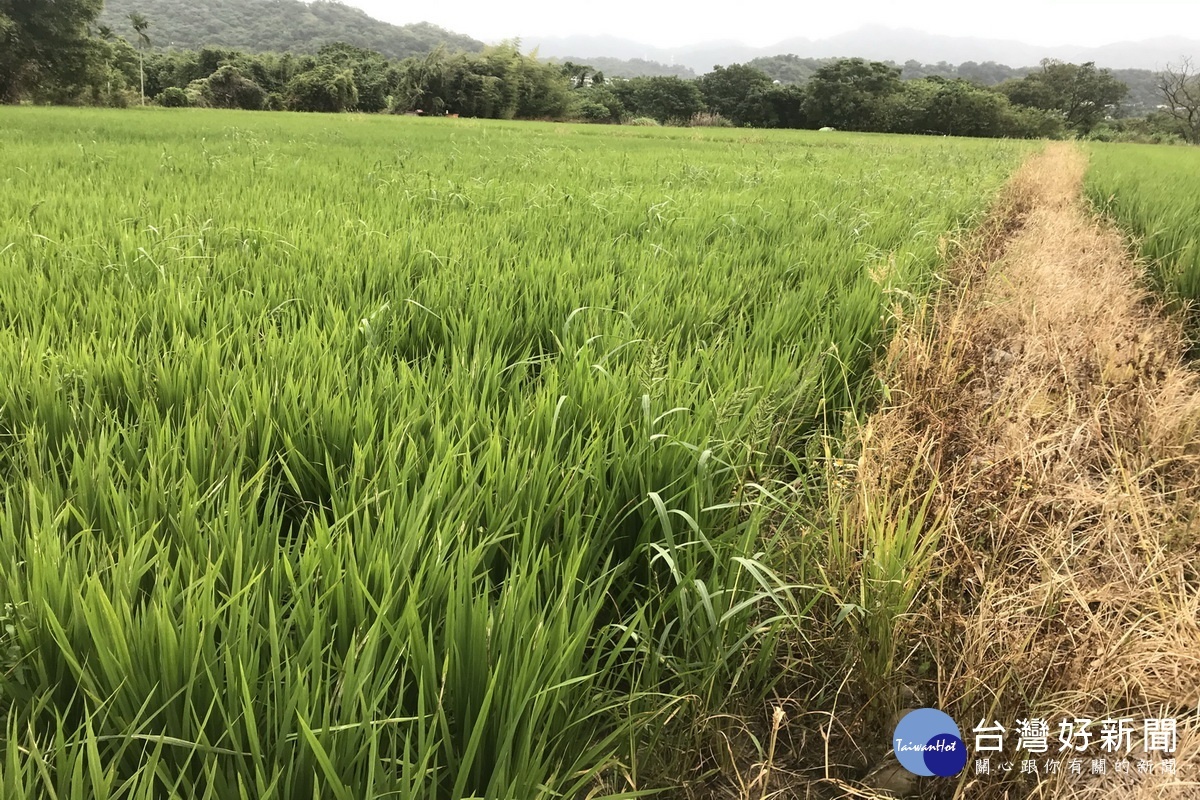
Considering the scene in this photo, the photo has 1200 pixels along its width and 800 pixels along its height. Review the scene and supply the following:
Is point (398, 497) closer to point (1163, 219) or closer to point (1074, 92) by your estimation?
point (1163, 219)

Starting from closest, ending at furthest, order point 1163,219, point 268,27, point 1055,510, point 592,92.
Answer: point 1055,510 → point 1163,219 → point 592,92 → point 268,27

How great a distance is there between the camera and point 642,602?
1.19 metres

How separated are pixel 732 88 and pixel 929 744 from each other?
64730mm

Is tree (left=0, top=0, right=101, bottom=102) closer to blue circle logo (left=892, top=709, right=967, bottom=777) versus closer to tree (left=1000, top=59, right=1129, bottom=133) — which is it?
blue circle logo (left=892, top=709, right=967, bottom=777)

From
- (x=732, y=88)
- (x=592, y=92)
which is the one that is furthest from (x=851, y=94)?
(x=592, y=92)

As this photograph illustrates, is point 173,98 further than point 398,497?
Yes

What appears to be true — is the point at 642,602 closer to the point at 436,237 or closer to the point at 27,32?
the point at 436,237

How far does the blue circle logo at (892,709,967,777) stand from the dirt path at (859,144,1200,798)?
3 centimetres

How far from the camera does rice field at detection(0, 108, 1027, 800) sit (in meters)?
0.71

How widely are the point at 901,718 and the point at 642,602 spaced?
0.48 m

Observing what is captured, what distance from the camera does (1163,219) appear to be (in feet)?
15.5

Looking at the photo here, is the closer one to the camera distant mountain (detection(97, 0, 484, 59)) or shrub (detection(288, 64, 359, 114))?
shrub (detection(288, 64, 359, 114))

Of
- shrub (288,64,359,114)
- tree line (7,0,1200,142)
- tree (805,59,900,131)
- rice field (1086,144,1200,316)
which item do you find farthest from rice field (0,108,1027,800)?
tree (805,59,900,131)

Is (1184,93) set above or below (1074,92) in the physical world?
below
